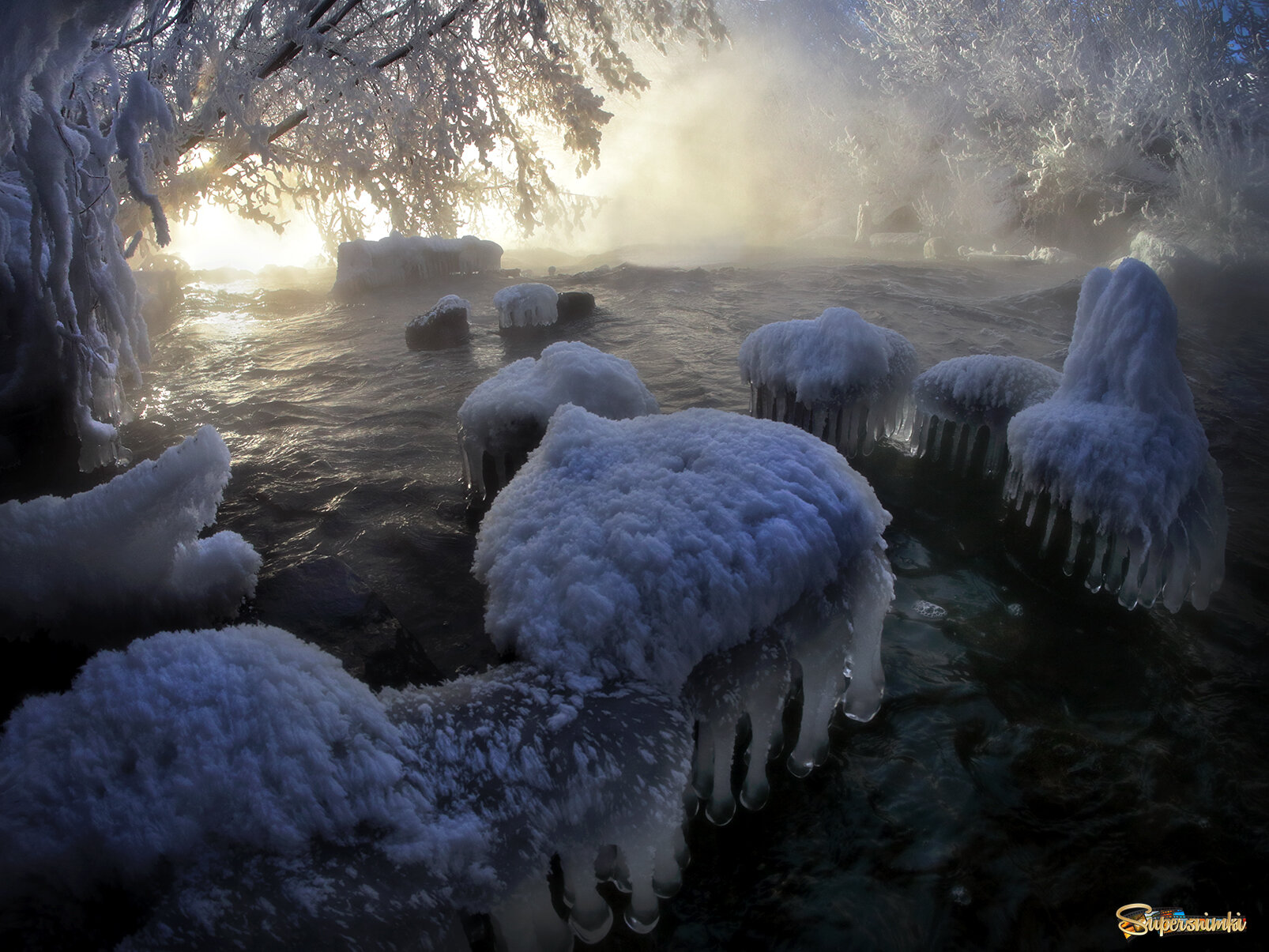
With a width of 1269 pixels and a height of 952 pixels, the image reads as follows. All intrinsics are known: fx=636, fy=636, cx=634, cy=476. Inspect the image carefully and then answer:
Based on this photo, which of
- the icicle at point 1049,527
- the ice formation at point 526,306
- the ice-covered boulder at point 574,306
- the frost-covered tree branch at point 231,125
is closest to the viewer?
the frost-covered tree branch at point 231,125

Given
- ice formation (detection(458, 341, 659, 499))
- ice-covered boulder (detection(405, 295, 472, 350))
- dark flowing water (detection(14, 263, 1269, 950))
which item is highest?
ice-covered boulder (detection(405, 295, 472, 350))

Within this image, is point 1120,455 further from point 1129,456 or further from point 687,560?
point 687,560

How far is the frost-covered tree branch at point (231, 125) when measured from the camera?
Result: 2.43 m

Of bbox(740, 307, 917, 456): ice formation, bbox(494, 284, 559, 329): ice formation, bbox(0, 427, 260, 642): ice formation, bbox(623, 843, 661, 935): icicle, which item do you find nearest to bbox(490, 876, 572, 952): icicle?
bbox(623, 843, 661, 935): icicle

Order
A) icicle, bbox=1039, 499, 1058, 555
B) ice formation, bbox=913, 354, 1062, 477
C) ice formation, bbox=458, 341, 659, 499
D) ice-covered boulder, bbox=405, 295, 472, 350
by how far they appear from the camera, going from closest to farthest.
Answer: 1. icicle, bbox=1039, 499, 1058, 555
2. ice formation, bbox=458, 341, 659, 499
3. ice formation, bbox=913, 354, 1062, 477
4. ice-covered boulder, bbox=405, 295, 472, 350

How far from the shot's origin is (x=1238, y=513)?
4.02 m

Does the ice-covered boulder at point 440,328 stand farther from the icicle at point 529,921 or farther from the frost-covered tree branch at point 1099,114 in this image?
the frost-covered tree branch at point 1099,114

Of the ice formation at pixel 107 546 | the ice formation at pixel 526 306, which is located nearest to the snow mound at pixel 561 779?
the ice formation at pixel 107 546

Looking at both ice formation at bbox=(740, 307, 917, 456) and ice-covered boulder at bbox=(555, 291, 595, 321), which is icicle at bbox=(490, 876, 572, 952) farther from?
ice-covered boulder at bbox=(555, 291, 595, 321)

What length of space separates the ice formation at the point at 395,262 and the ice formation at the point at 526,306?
3.69 metres

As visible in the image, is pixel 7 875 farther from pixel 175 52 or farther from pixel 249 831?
pixel 175 52

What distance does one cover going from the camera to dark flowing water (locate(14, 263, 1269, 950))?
1842 mm

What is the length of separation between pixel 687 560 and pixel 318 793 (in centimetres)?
98

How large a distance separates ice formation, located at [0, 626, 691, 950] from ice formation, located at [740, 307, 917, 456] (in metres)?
3.01
